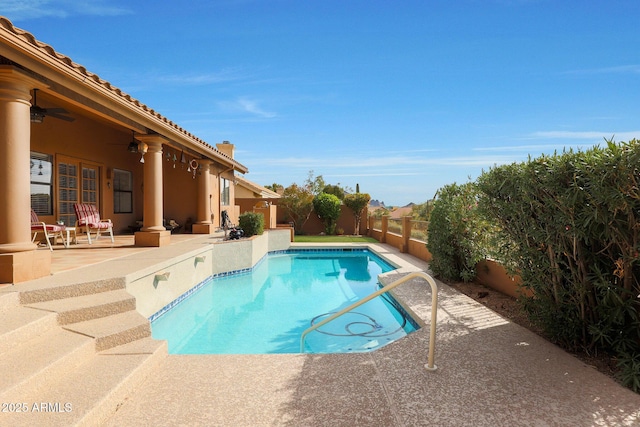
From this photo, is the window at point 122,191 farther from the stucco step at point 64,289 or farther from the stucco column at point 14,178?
the stucco step at point 64,289

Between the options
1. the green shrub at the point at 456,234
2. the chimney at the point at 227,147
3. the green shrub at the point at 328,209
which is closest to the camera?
the green shrub at the point at 456,234

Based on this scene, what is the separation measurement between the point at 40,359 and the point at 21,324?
0.65 meters

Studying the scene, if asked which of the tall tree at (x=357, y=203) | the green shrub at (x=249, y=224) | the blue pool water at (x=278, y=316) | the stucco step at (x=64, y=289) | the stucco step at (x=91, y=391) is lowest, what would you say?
the blue pool water at (x=278, y=316)

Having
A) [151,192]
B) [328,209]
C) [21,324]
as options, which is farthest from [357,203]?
[21,324]

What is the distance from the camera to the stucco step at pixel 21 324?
3.67 metres

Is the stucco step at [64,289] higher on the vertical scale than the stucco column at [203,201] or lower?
lower

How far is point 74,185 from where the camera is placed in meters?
11.4

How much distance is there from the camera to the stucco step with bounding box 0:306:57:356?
12.0 feet

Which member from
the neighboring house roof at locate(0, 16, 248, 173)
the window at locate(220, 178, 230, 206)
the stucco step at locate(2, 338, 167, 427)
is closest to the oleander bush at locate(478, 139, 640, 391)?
the stucco step at locate(2, 338, 167, 427)

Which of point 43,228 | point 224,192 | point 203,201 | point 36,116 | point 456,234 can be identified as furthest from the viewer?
point 224,192

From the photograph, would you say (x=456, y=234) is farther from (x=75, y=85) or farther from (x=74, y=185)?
(x=74, y=185)

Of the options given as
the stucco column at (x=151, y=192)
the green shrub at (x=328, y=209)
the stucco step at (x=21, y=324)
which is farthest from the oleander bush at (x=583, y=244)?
the green shrub at (x=328, y=209)

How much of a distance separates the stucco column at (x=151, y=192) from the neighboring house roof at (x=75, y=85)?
31cm

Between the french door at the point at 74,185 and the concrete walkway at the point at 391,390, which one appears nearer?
the concrete walkway at the point at 391,390
